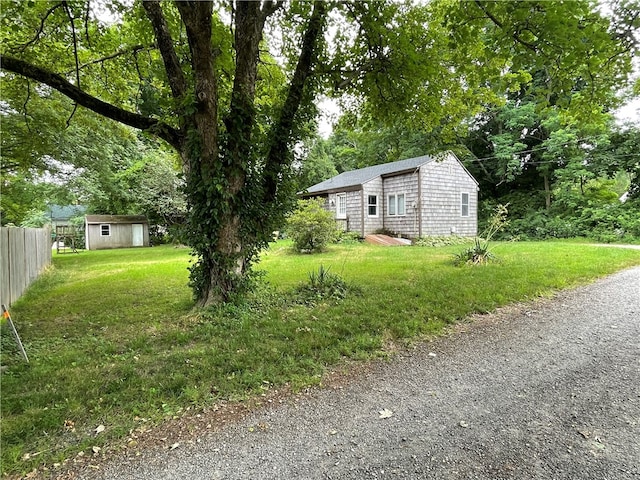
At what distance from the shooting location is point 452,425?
94.2 inches

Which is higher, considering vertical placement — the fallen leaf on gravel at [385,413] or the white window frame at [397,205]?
the white window frame at [397,205]

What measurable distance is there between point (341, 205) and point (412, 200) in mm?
4030

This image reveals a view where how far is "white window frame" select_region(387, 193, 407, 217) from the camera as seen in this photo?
16.5 meters

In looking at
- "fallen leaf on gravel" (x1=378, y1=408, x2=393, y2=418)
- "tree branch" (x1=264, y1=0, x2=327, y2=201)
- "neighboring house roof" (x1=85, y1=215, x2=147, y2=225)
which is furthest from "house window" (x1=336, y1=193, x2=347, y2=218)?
"fallen leaf on gravel" (x1=378, y1=408, x2=393, y2=418)

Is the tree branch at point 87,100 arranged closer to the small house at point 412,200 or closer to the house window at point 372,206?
the small house at point 412,200

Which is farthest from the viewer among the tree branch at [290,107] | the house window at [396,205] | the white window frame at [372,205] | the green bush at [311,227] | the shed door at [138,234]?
the shed door at [138,234]

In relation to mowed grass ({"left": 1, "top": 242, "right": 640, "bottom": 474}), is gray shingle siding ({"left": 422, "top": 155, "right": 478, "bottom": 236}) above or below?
above

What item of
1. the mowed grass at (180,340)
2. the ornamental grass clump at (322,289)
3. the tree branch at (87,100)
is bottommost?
the mowed grass at (180,340)

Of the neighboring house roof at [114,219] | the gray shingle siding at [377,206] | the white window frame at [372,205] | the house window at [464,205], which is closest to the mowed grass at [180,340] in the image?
the gray shingle siding at [377,206]

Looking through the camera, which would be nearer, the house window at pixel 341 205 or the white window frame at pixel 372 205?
the white window frame at pixel 372 205

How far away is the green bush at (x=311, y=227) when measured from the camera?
11.9 m

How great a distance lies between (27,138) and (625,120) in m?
26.4

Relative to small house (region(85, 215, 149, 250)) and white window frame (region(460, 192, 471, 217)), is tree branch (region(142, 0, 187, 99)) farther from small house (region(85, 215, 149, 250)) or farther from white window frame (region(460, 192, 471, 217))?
small house (region(85, 215, 149, 250))

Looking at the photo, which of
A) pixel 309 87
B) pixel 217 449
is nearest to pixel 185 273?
pixel 309 87
